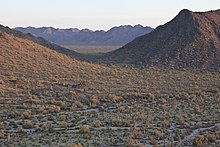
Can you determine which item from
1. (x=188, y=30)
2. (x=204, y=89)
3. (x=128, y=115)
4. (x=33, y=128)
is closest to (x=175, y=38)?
(x=188, y=30)

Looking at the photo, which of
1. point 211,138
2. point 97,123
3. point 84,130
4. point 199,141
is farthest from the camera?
point 97,123

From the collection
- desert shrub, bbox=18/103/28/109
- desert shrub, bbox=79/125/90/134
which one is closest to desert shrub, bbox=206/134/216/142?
desert shrub, bbox=79/125/90/134

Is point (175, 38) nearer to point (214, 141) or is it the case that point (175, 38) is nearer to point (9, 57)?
point (9, 57)

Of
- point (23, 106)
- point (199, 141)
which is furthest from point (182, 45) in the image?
point (199, 141)

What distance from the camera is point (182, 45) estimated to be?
5812 cm

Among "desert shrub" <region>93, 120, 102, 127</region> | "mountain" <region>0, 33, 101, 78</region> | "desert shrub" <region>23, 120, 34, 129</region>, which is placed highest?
"mountain" <region>0, 33, 101, 78</region>

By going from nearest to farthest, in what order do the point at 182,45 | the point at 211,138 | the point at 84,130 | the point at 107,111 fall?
the point at 211,138 < the point at 84,130 < the point at 107,111 < the point at 182,45

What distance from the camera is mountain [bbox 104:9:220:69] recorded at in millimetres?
52906

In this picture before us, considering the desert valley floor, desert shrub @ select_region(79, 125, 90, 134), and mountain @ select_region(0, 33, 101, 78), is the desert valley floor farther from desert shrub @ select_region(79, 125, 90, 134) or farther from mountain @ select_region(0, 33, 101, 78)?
mountain @ select_region(0, 33, 101, 78)

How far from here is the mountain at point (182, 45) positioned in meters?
52.9

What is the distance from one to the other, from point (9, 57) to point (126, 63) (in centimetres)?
1813

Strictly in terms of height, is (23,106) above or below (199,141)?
below

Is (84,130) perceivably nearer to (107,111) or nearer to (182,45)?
(107,111)

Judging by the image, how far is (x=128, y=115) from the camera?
805 inches
